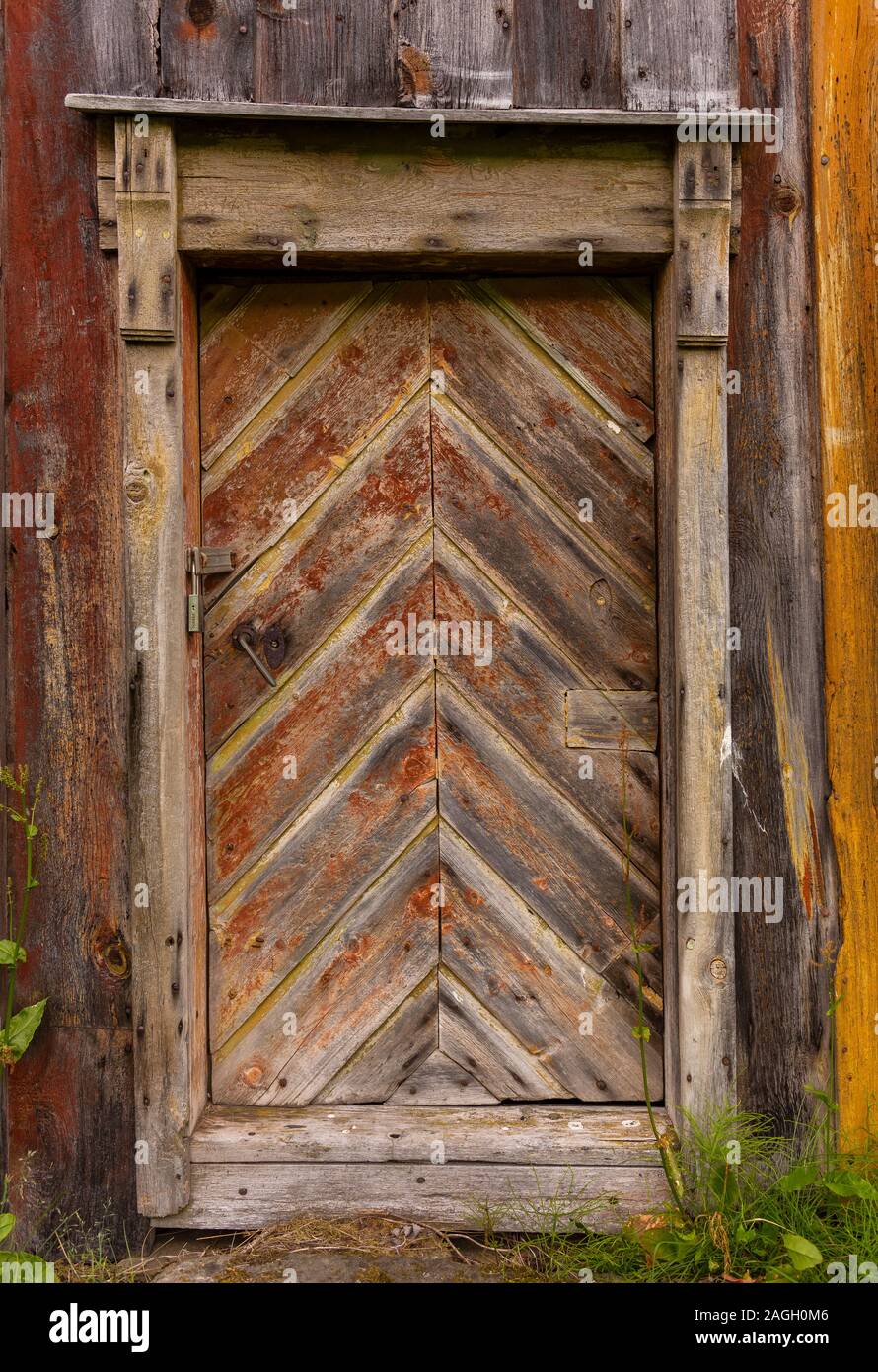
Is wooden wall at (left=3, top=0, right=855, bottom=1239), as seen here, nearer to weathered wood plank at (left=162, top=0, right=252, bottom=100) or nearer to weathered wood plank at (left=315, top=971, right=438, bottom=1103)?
weathered wood plank at (left=162, top=0, right=252, bottom=100)

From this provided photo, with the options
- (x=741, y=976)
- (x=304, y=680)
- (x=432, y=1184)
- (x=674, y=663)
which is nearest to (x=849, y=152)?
(x=674, y=663)

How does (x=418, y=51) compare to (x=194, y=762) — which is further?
(x=194, y=762)

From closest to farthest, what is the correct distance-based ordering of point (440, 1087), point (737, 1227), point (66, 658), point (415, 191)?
point (737, 1227) → point (415, 191) → point (66, 658) → point (440, 1087)

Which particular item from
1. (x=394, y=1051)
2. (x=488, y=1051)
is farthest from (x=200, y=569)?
(x=488, y=1051)

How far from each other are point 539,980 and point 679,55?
2509 mm

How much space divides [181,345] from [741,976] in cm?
226

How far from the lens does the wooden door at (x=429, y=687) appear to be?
8.46ft

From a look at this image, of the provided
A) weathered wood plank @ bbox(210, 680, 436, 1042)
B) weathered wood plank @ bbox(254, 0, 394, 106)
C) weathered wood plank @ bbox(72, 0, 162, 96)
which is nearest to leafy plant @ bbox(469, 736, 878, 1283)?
weathered wood plank @ bbox(210, 680, 436, 1042)

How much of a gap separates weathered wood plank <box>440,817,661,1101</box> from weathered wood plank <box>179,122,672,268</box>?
166 cm

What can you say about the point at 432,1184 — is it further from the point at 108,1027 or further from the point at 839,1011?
the point at 839,1011

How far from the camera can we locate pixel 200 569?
2.53 m

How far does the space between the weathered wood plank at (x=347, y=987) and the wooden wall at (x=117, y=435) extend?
39 cm

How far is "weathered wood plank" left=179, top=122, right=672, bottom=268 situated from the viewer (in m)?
2.36

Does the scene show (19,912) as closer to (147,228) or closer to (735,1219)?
(147,228)
